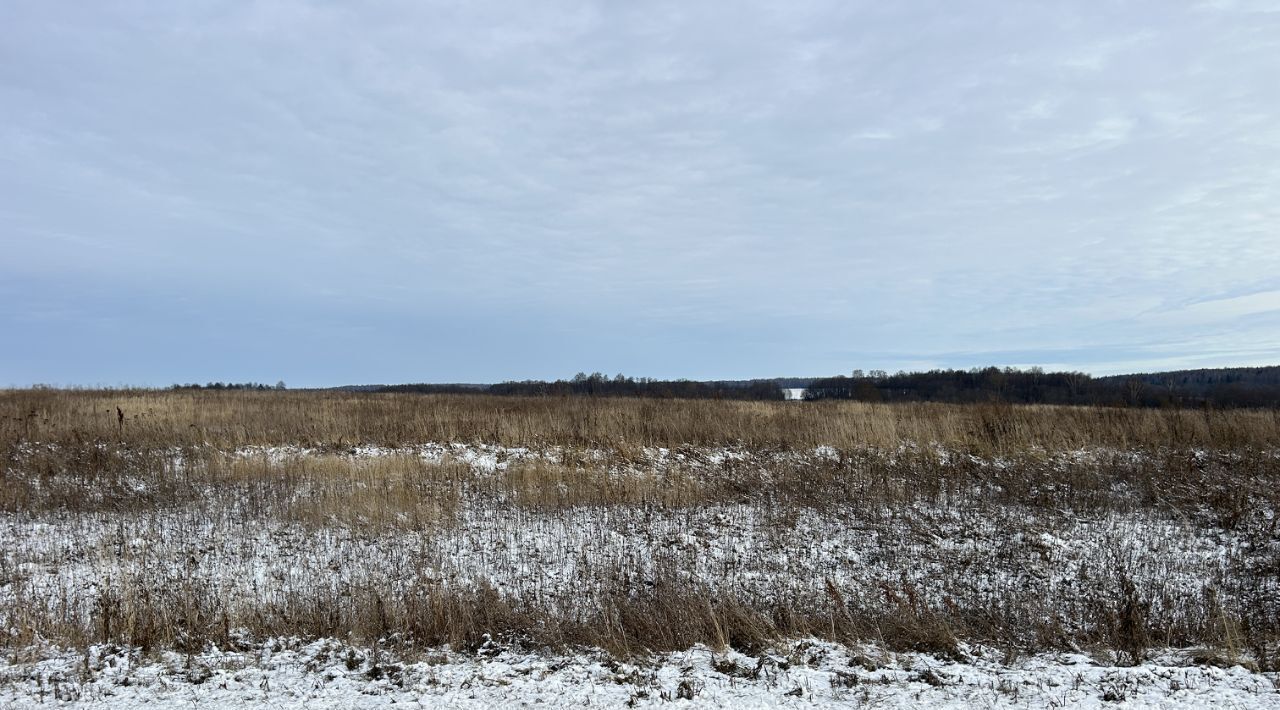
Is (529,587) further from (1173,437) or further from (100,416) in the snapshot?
(100,416)

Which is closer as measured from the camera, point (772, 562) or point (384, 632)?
point (384, 632)

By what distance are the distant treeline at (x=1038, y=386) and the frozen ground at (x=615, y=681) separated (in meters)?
23.2

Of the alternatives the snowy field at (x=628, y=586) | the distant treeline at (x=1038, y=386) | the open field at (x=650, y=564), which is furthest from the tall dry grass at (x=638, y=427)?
the distant treeline at (x=1038, y=386)

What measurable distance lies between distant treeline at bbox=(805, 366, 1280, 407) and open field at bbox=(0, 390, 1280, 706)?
1676 cm

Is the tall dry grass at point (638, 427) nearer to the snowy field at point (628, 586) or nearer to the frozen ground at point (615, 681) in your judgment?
the snowy field at point (628, 586)

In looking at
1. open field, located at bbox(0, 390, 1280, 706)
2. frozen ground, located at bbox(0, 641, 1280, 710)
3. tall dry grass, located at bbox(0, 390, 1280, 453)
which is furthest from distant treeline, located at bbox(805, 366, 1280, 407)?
frozen ground, located at bbox(0, 641, 1280, 710)

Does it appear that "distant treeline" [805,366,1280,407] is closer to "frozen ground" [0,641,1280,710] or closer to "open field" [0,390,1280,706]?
"open field" [0,390,1280,706]

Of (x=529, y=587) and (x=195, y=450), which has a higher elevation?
(x=195, y=450)

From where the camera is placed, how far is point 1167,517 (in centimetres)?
948

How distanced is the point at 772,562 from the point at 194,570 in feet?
20.0

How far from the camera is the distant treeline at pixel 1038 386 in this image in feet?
119

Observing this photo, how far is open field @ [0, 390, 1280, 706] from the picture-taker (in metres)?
4.56

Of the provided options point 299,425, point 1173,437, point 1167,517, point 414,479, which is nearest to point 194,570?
point 414,479

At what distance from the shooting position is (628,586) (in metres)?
6.46
